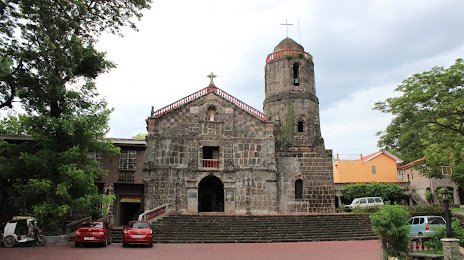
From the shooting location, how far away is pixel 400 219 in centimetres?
1105

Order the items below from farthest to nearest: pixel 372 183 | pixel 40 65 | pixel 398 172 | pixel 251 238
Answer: pixel 398 172 → pixel 372 183 → pixel 251 238 → pixel 40 65

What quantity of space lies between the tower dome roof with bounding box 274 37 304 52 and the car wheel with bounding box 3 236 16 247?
77.9ft

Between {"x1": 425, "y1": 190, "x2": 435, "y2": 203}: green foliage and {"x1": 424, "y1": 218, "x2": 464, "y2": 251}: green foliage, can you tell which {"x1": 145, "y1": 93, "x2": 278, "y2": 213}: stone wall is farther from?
{"x1": 425, "y1": 190, "x2": 435, "y2": 203}: green foliage

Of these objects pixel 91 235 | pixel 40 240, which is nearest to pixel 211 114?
pixel 91 235

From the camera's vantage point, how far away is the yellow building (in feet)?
125

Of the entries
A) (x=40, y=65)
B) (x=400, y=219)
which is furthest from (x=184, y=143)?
(x=400, y=219)

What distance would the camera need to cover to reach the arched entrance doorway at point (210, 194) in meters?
27.2

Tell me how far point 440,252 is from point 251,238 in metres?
9.11

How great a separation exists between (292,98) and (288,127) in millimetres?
2429

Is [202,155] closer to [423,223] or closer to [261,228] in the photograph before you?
[261,228]

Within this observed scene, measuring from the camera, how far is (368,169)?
38.4 meters

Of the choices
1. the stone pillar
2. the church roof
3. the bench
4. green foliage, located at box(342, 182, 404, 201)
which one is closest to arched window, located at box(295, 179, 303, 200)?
the church roof

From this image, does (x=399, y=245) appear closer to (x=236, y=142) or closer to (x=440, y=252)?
(x=440, y=252)

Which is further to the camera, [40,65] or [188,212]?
[188,212]
